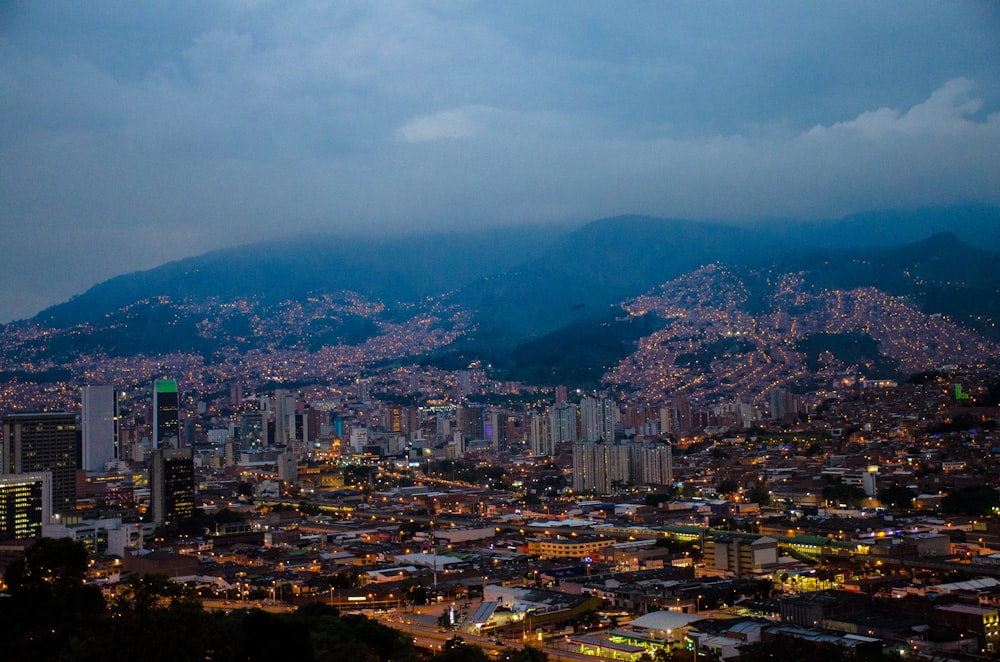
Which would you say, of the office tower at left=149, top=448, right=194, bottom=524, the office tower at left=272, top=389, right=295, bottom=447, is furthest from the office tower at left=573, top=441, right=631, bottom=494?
the office tower at left=272, top=389, right=295, bottom=447

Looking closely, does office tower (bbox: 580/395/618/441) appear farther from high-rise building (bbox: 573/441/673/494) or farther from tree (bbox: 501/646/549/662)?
tree (bbox: 501/646/549/662)

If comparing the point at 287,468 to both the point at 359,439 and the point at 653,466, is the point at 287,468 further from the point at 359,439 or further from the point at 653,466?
the point at 653,466

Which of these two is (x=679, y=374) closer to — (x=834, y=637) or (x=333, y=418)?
(x=333, y=418)

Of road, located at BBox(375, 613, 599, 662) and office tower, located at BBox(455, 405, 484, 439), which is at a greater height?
office tower, located at BBox(455, 405, 484, 439)

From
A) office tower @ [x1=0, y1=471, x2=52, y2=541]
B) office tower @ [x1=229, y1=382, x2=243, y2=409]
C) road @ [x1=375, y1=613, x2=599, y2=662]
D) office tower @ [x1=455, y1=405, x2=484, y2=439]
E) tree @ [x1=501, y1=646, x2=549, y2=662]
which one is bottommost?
road @ [x1=375, y1=613, x2=599, y2=662]

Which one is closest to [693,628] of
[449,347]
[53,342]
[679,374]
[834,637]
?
[834,637]

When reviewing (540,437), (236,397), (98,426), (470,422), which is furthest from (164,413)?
(236,397)

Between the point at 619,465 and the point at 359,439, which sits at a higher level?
the point at 359,439
